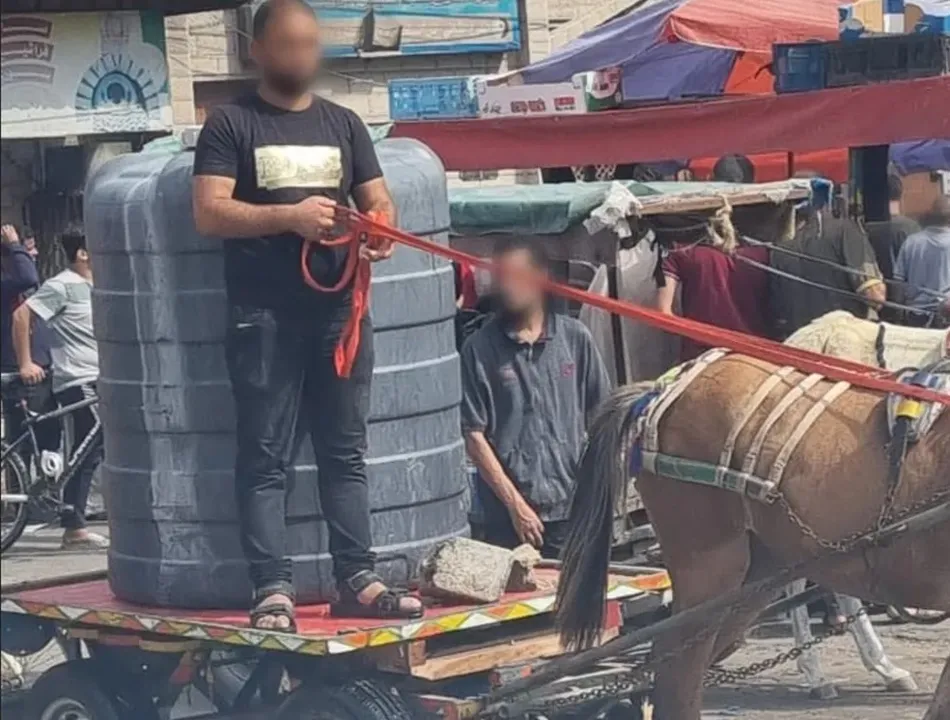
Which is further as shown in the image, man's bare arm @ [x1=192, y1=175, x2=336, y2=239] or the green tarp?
the green tarp

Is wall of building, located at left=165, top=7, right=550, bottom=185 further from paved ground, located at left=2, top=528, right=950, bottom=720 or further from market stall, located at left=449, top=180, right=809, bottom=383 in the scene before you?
paved ground, located at left=2, top=528, right=950, bottom=720

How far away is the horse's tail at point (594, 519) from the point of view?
19.2ft

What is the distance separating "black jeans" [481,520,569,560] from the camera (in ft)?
22.7

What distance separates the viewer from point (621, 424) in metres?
6.20

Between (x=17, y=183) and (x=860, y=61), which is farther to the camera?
(x=17, y=183)

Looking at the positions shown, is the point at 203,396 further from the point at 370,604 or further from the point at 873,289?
the point at 873,289

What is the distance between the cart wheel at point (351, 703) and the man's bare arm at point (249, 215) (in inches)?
49.2

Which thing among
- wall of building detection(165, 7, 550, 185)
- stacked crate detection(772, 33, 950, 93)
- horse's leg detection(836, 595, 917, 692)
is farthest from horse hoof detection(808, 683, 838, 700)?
wall of building detection(165, 7, 550, 185)

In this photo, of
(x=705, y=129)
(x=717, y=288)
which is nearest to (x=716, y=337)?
(x=717, y=288)

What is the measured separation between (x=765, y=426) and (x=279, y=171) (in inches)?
62.3

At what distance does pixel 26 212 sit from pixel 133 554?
8.36 metres

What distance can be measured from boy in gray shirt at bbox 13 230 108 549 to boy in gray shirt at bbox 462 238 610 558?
15.7 ft

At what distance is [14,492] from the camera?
1161cm

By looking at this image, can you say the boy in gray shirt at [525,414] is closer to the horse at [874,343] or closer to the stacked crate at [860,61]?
the horse at [874,343]
